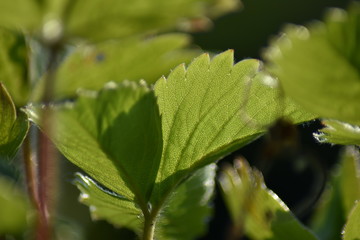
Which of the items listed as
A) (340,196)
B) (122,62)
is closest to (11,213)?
(122,62)

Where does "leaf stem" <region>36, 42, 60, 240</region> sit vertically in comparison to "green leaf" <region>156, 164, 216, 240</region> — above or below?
above

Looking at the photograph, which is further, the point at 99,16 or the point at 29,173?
the point at 29,173

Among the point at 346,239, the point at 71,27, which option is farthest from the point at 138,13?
the point at 346,239

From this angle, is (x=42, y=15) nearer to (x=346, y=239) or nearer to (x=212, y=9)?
(x=212, y=9)

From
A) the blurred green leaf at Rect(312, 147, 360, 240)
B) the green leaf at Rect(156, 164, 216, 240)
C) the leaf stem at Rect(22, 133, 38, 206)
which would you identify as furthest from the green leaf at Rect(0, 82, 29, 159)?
the blurred green leaf at Rect(312, 147, 360, 240)

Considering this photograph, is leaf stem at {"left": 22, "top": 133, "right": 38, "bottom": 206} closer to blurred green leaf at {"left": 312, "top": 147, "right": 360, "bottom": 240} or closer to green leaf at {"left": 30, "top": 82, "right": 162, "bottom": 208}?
green leaf at {"left": 30, "top": 82, "right": 162, "bottom": 208}

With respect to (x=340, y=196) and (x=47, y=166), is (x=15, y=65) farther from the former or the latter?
(x=340, y=196)

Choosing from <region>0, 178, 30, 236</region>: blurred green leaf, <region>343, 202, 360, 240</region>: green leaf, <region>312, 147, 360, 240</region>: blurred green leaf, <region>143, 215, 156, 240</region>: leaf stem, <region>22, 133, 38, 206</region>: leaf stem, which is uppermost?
<region>0, 178, 30, 236</region>: blurred green leaf
